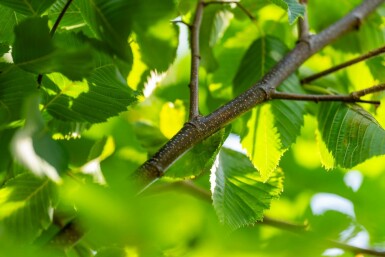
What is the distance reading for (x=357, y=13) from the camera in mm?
766

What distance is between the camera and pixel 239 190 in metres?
0.50

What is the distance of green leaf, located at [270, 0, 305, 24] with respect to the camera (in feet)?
1.53

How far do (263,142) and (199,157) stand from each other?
13 centimetres

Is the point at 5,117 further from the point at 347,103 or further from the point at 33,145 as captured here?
the point at 347,103

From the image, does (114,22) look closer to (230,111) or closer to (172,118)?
(230,111)

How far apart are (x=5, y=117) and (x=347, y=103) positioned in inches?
12.8

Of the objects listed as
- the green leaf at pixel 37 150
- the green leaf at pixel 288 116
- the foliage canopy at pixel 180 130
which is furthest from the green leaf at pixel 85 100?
the green leaf at pixel 288 116

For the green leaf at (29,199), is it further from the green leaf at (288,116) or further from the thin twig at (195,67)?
the green leaf at (288,116)

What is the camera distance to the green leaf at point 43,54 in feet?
1.08

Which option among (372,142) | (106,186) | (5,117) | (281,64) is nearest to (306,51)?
(281,64)

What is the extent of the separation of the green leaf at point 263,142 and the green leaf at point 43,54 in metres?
0.25

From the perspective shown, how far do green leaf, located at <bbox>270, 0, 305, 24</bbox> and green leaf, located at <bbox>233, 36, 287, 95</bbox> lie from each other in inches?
8.6

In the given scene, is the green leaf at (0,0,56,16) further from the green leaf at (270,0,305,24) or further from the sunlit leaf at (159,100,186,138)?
the sunlit leaf at (159,100,186,138)

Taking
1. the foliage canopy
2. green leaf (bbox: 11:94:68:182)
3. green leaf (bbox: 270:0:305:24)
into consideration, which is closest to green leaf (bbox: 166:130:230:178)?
the foliage canopy
